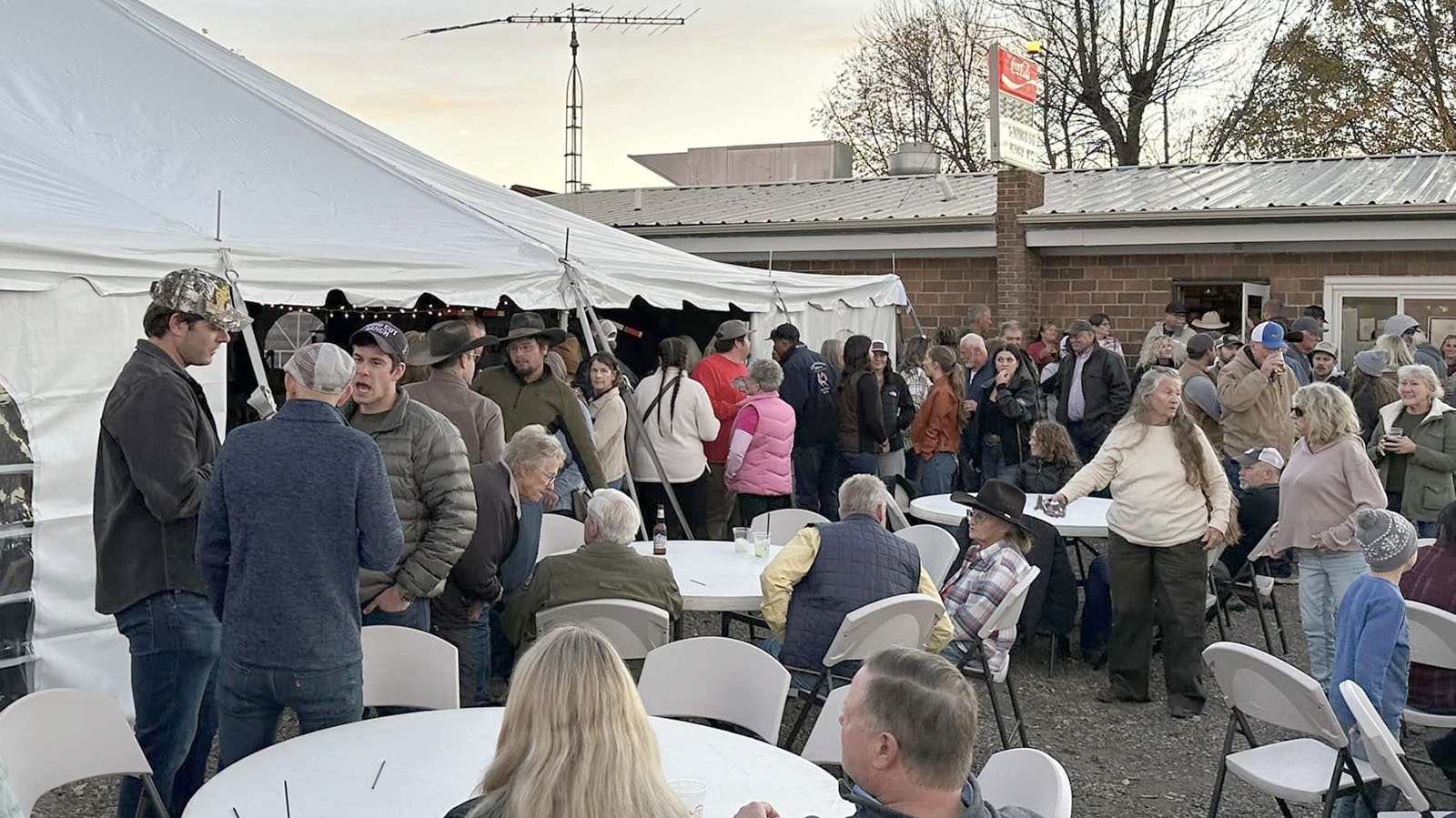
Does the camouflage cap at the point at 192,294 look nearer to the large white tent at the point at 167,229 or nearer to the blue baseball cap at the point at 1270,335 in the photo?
the large white tent at the point at 167,229

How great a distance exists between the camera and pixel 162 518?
156 inches

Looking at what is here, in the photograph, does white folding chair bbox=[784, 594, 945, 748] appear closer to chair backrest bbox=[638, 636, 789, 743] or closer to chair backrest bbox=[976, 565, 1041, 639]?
chair backrest bbox=[976, 565, 1041, 639]

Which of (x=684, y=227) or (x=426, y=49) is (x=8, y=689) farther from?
(x=426, y=49)

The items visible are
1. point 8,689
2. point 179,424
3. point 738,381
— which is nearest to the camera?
point 179,424

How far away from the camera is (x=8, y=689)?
530 cm

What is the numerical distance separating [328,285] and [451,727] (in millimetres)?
3324

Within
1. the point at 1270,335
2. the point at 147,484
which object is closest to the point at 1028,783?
the point at 147,484

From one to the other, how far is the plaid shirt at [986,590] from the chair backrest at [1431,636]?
1.45 meters

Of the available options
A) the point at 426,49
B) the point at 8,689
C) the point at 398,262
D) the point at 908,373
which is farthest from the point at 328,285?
the point at 426,49

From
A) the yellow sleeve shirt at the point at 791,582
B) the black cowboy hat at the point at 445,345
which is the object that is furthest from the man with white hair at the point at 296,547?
the black cowboy hat at the point at 445,345

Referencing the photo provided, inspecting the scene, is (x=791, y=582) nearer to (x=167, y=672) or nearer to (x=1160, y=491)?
(x=1160, y=491)

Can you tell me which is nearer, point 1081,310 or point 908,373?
point 908,373

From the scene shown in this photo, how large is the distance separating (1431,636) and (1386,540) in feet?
2.97

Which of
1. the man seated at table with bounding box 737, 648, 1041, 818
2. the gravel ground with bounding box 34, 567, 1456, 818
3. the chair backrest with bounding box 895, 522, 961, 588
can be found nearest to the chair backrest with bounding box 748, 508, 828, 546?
the chair backrest with bounding box 895, 522, 961, 588
